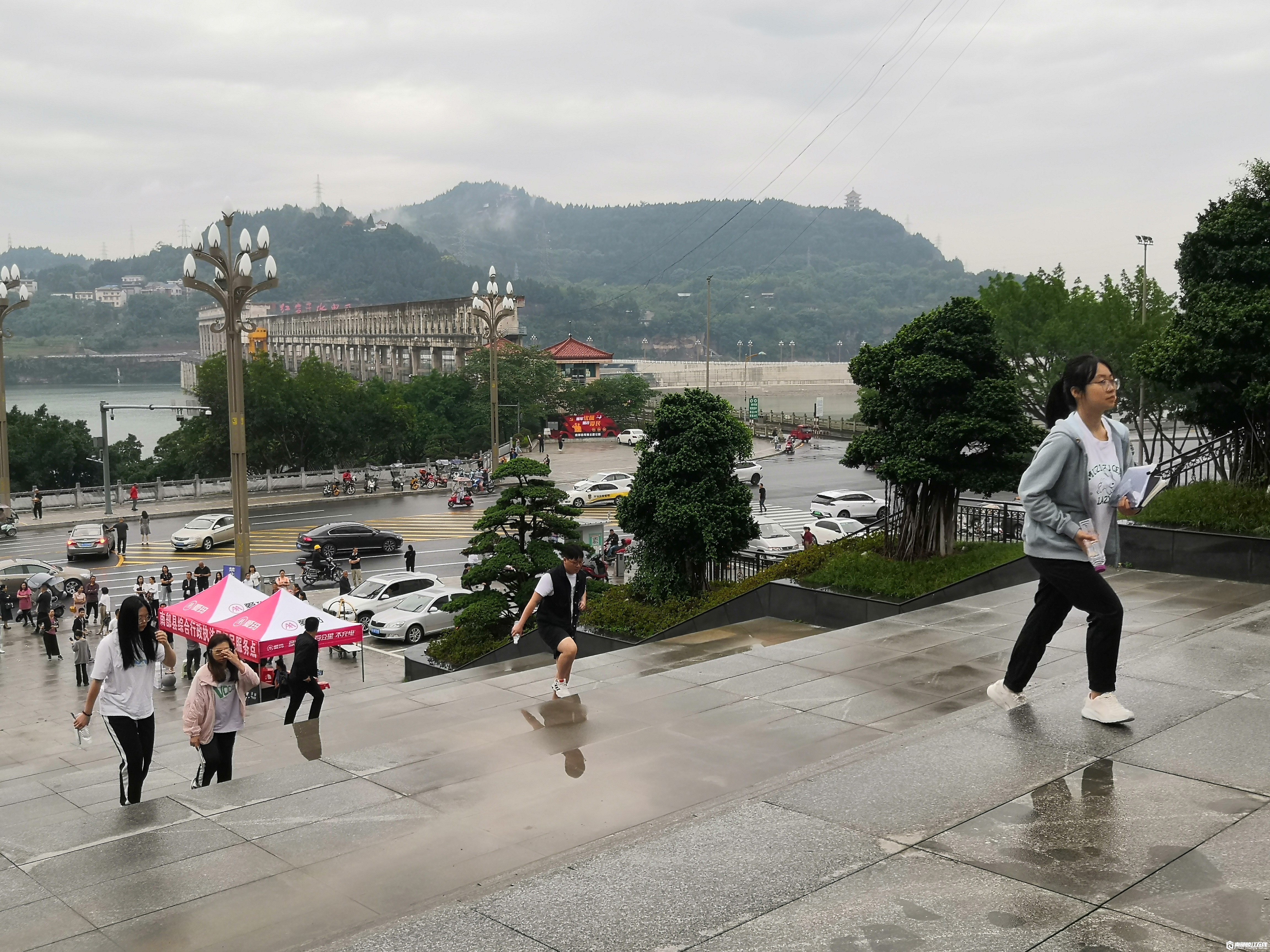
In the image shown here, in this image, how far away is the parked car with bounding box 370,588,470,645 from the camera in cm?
2577

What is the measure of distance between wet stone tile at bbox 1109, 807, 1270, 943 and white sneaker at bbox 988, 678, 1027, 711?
1914 mm

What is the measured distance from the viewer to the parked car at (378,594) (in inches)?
1059

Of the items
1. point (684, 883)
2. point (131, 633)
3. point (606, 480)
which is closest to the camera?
point (684, 883)

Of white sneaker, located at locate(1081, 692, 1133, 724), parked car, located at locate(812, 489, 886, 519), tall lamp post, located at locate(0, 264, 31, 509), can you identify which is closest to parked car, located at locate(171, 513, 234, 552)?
tall lamp post, located at locate(0, 264, 31, 509)

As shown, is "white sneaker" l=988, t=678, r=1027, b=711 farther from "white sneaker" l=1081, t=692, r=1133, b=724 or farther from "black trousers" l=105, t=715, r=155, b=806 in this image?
"black trousers" l=105, t=715, r=155, b=806

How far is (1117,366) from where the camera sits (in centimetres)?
3603

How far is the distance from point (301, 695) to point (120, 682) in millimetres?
3628

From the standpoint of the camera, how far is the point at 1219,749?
586 cm

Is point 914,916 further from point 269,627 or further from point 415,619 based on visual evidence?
point 415,619

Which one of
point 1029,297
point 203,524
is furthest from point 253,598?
point 1029,297

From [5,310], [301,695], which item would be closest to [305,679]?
[301,695]

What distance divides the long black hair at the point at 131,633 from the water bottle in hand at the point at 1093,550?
5422 mm

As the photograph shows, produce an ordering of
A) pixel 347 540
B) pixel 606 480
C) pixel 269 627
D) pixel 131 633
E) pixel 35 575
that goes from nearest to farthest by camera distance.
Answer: pixel 131 633 → pixel 269 627 → pixel 35 575 → pixel 347 540 → pixel 606 480

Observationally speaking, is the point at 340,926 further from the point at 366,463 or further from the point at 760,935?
the point at 366,463
